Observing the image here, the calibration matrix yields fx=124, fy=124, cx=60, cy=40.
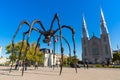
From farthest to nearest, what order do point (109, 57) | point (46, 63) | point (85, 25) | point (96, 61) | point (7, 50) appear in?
point (85, 25)
point (96, 61)
point (109, 57)
point (46, 63)
point (7, 50)

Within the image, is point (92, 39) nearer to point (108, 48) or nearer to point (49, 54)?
point (108, 48)

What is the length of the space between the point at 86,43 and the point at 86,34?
952 centimetres

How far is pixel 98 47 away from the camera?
110375mm

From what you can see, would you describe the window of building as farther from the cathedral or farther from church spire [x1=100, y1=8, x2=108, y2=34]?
church spire [x1=100, y1=8, x2=108, y2=34]

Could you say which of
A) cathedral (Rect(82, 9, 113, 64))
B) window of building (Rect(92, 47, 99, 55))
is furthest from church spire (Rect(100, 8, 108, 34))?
window of building (Rect(92, 47, 99, 55))

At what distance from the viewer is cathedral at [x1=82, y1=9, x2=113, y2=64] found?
340ft

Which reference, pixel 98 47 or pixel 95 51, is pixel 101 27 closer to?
pixel 98 47

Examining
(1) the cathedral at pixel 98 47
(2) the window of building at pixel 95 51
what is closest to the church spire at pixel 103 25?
(1) the cathedral at pixel 98 47

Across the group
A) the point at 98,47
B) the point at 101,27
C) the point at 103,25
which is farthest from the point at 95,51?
the point at 103,25

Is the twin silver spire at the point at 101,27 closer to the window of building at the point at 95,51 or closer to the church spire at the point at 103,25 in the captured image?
the church spire at the point at 103,25

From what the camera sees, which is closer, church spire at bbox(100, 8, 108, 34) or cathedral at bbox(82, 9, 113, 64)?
cathedral at bbox(82, 9, 113, 64)

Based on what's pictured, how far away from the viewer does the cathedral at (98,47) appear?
10360cm

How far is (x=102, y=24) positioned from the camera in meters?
113

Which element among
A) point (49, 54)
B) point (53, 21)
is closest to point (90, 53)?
point (49, 54)
